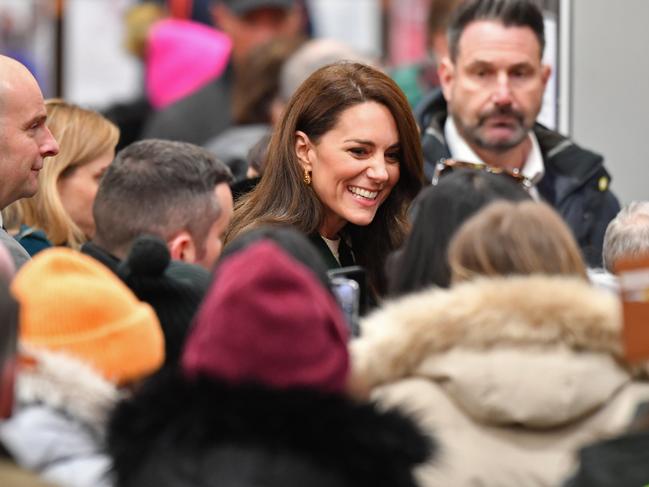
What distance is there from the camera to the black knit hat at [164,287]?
4898mm

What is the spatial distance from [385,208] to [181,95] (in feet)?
13.9

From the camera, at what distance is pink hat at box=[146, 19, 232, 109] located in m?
10.6

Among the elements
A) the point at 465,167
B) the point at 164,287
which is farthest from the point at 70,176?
the point at 164,287

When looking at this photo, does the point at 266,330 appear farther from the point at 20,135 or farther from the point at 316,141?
the point at 20,135

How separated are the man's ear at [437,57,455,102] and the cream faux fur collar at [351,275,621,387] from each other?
3480 millimetres

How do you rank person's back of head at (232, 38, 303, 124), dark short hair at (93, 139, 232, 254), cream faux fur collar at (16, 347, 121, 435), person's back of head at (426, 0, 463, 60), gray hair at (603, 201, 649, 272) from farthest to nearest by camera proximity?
1. person's back of head at (426, 0, 463, 60)
2. person's back of head at (232, 38, 303, 124)
3. gray hair at (603, 201, 649, 272)
4. dark short hair at (93, 139, 232, 254)
5. cream faux fur collar at (16, 347, 121, 435)

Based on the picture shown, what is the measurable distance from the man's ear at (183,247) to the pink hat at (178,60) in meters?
5.00

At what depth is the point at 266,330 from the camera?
3877 mm

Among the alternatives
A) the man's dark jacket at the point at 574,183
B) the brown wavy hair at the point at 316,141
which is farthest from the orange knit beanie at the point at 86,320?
the man's dark jacket at the point at 574,183

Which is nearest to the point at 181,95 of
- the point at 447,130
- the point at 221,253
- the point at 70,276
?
the point at 447,130

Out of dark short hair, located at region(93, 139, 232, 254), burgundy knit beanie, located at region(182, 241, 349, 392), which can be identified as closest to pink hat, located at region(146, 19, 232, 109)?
dark short hair, located at region(93, 139, 232, 254)

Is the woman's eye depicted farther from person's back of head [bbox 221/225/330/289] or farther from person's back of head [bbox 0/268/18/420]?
person's back of head [bbox 0/268/18/420]

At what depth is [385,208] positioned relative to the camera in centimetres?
643

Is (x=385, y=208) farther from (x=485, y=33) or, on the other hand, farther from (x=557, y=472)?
(x=557, y=472)
